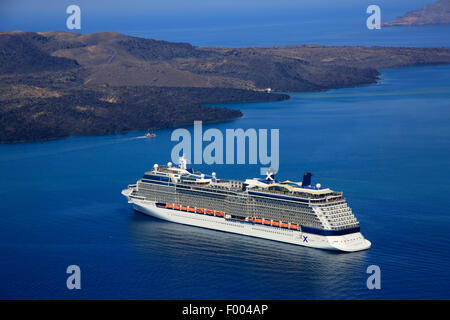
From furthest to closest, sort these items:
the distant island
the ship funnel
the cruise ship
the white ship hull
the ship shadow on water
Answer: the distant island, the ship funnel, the cruise ship, the white ship hull, the ship shadow on water

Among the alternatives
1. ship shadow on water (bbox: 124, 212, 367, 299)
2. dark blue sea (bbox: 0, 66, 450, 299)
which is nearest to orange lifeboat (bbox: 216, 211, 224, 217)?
ship shadow on water (bbox: 124, 212, 367, 299)

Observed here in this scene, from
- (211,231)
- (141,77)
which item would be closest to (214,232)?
(211,231)

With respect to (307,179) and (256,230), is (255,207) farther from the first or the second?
(307,179)

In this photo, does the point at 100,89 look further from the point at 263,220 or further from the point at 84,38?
the point at 263,220

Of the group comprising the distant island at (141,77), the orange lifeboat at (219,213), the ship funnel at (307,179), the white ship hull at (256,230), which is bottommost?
the white ship hull at (256,230)

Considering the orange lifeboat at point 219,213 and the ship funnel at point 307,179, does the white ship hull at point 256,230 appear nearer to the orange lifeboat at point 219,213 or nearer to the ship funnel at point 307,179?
the orange lifeboat at point 219,213

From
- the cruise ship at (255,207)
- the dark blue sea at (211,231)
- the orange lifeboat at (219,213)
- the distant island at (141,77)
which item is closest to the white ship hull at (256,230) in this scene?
the cruise ship at (255,207)

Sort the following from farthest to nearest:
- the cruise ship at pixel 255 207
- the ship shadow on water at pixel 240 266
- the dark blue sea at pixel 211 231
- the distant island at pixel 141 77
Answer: the distant island at pixel 141 77 → the cruise ship at pixel 255 207 → the dark blue sea at pixel 211 231 → the ship shadow on water at pixel 240 266

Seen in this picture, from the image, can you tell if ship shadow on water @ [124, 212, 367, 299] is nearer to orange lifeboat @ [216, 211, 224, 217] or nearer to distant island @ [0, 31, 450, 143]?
orange lifeboat @ [216, 211, 224, 217]
